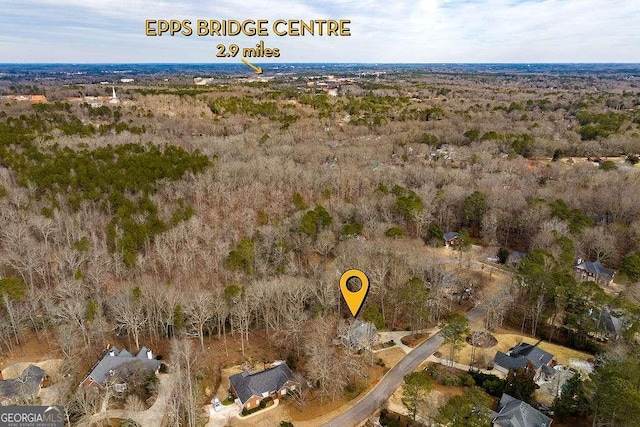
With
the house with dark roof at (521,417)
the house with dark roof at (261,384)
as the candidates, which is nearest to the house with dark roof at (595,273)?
the house with dark roof at (521,417)

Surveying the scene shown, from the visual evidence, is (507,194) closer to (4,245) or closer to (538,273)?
(538,273)

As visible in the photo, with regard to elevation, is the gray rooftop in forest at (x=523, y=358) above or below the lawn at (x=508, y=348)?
above

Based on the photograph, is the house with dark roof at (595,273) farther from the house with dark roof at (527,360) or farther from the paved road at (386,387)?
the paved road at (386,387)

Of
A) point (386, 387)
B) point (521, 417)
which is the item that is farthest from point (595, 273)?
point (386, 387)

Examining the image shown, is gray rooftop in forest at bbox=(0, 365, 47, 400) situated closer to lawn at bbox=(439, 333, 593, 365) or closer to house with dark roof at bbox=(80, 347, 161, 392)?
house with dark roof at bbox=(80, 347, 161, 392)

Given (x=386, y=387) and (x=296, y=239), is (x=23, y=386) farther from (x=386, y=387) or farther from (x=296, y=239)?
(x=296, y=239)

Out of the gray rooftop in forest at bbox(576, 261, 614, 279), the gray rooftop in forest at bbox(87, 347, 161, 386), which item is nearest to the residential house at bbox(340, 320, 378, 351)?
the gray rooftop in forest at bbox(87, 347, 161, 386)
